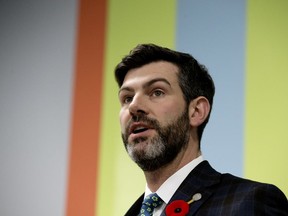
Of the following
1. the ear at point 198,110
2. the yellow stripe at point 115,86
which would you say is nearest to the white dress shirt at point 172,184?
the ear at point 198,110

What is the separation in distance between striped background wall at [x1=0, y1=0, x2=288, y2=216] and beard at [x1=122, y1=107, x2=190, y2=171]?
0.25 meters

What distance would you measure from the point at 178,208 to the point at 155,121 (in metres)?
0.24

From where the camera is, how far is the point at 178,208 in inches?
41.5

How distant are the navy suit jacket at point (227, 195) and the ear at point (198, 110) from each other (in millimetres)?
120

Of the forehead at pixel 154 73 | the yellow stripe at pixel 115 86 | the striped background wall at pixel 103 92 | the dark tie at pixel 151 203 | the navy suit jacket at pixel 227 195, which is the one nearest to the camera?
the navy suit jacket at pixel 227 195

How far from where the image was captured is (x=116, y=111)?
64.3 inches

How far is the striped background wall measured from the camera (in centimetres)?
137

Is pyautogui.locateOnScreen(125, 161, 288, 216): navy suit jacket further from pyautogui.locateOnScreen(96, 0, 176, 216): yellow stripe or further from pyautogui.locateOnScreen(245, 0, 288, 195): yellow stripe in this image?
pyautogui.locateOnScreen(96, 0, 176, 216): yellow stripe

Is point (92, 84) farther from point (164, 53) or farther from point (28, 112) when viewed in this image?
point (164, 53)

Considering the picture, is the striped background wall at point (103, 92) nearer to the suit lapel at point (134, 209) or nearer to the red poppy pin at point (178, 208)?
the suit lapel at point (134, 209)

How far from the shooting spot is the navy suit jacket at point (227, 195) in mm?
970

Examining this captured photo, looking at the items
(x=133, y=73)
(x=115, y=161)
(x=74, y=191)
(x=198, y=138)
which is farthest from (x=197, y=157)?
(x=74, y=191)

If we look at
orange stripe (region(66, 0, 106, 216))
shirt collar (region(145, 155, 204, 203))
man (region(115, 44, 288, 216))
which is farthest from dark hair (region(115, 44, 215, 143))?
orange stripe (region(66, 0, 106, 216))

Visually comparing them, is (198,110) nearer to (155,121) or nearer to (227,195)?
(155,121)
